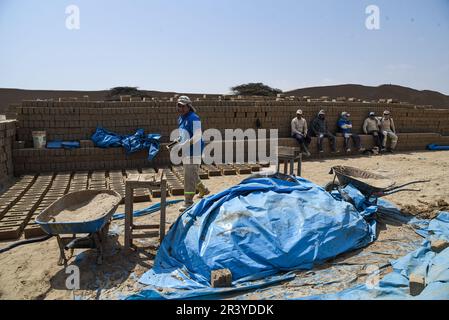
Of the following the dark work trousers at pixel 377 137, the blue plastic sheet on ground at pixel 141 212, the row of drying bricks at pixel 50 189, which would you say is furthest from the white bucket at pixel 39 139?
the dark work trousers at pixel 377 137

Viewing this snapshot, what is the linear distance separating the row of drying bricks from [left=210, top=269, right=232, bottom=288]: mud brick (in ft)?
8.78

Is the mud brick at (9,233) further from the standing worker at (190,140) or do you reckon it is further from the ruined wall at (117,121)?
the ruined wall at (117,121)

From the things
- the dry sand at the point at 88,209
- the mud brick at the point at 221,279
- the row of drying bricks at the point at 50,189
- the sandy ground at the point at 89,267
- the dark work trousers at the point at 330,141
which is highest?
the dark work trousers at the point at 330,141

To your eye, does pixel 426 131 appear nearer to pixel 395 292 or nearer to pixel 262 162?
pixel 262 162

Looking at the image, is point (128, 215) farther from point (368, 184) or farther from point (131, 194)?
point (368, 184)

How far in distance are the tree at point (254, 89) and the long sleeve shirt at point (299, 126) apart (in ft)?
41.1

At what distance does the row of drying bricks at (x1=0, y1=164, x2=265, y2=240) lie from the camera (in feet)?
15.4

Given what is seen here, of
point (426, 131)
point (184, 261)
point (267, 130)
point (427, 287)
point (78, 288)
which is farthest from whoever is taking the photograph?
point (426, 131)

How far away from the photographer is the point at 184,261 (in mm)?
3646

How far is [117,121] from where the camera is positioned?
9.20m

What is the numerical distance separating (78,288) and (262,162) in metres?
7.07

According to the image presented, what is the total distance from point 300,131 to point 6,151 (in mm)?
8160

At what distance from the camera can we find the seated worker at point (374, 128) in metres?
12.6
